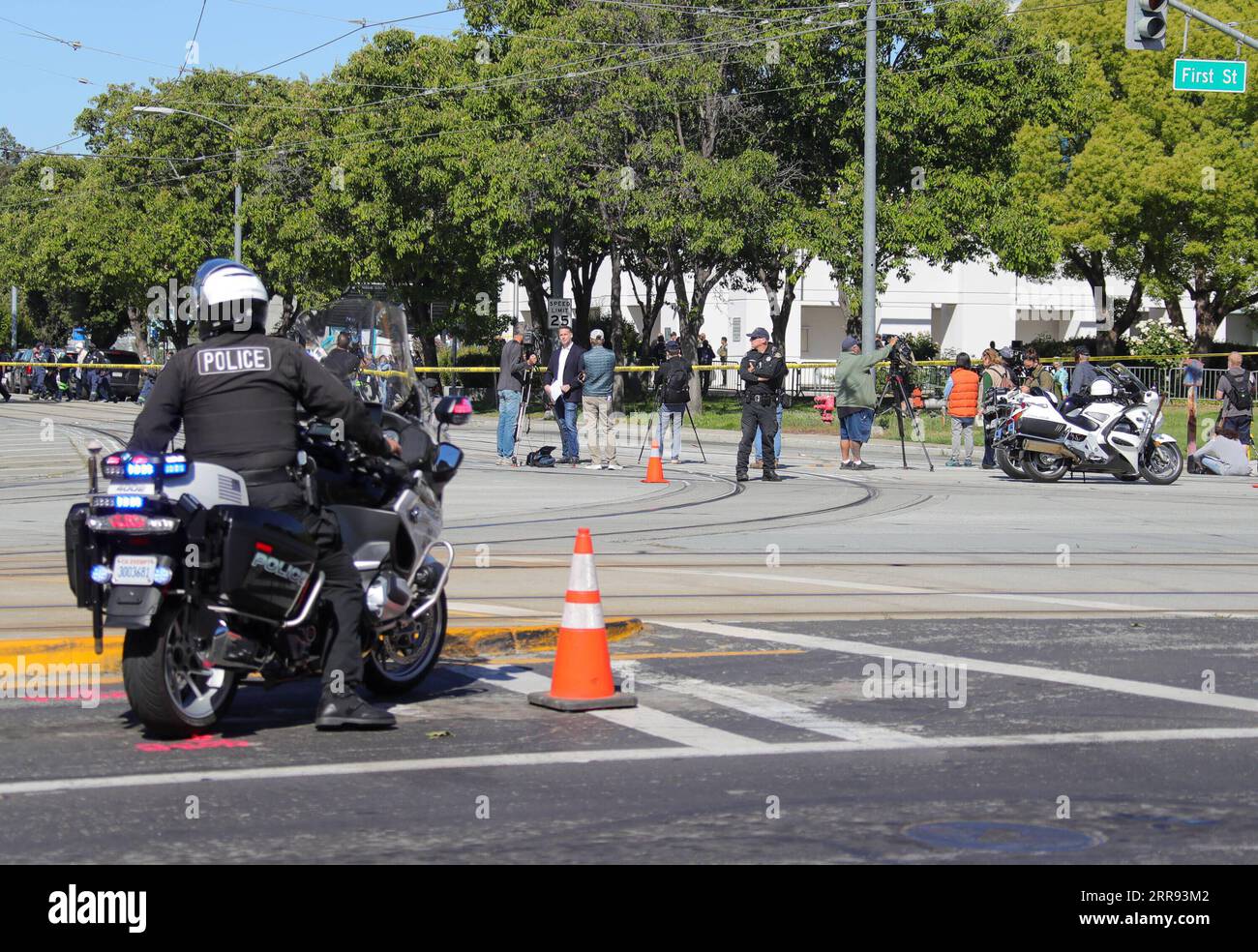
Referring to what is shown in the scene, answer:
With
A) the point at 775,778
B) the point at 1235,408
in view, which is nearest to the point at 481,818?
the point at 775,778

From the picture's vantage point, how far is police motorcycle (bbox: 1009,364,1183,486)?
21906 mm

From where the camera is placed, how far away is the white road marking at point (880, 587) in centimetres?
1093

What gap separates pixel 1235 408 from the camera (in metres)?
24.5

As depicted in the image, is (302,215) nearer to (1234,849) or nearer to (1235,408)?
(1235,408)

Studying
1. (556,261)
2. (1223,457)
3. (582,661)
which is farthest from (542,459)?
(556,261)

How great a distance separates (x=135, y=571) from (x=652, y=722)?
2.35 meters

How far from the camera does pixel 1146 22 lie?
2167 cm

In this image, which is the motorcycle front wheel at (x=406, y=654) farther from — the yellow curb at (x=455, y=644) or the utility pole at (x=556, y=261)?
the utility pole at (x=556, y=261)

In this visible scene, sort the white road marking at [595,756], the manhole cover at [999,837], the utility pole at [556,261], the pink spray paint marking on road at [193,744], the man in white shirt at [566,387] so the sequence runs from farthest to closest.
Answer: the utility pole at [556,261] < the man in white shirt at [566,387] < the pink spray paint marking on road at [193,744] < the white road marking at [595,756] < the manhole cover at [999,837]

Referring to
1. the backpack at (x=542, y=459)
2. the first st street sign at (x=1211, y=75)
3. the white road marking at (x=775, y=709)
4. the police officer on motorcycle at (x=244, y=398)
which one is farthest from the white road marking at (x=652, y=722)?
the first st street sign at (x=1211, y=75)

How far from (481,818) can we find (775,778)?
1.21m

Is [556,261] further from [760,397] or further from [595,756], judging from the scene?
[595,756]

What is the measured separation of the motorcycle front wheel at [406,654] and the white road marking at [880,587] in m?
4.39

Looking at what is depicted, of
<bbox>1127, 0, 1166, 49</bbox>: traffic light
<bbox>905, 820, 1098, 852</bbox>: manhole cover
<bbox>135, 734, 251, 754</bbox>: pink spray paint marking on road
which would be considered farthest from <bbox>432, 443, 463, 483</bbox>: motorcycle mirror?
<bbox>1127, 0, 1166, 49</bbox>: traffic light
